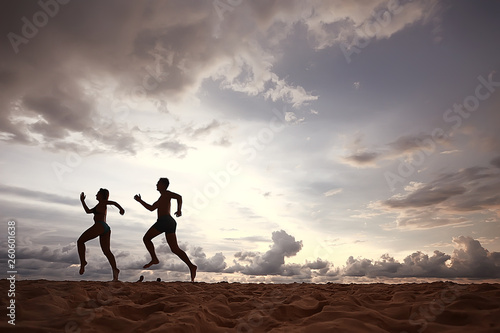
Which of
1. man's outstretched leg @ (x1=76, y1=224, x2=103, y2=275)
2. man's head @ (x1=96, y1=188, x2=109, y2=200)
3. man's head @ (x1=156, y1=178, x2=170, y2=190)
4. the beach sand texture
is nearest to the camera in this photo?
the beach sand texture

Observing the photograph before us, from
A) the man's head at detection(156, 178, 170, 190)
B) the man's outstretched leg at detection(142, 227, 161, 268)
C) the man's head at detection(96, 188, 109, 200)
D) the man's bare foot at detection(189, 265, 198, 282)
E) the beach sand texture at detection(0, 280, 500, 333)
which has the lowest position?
the man's bare foot at detection(189, 265, 198, 282)

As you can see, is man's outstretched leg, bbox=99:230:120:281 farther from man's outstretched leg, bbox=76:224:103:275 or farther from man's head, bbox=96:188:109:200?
man's head, bbox=96:188:109:200

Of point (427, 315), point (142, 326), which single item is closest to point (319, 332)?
point (427, 315)

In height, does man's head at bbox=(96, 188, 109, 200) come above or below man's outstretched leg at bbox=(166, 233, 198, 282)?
above

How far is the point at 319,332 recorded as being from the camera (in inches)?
85.9

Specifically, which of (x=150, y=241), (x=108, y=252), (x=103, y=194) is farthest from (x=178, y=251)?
(x=103, y=194)

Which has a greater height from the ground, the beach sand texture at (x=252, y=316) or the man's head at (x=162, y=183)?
the man's head at (x=162, y=183)

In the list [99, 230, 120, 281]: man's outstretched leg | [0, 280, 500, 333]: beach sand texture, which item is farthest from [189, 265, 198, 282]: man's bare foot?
[0, 280, 500, 333]: beach sand texture

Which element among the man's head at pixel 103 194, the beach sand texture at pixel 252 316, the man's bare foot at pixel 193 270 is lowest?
the man's bare foot at pixel 193 270

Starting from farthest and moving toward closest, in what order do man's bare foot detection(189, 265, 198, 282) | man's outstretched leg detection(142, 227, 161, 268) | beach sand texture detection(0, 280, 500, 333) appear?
1. man's outstretched leg detection(142, 227, 161, 268)
2. man's bare foot detection(189, 265, 198, 282)
3. beach sand texture detection(0, 280, 500, 333)

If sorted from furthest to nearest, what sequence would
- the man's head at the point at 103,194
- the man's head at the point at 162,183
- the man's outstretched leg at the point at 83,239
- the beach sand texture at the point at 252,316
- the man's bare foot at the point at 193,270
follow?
the man's head at the point at 162,183
the man's head at the point at 103,194
the man's bare foot at the point at 193,270
the man's outstretched leg at the point at 83,239
the beach sand texture at the point at 252,316

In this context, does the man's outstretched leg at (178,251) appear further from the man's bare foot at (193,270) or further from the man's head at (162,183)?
the man's head at (162,183)

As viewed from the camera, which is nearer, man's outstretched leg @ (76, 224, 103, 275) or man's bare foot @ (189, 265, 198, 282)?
man's outstretched leg @ (76, 224, 103, 275)

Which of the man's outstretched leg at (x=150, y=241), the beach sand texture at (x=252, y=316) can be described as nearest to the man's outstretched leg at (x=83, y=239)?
the man's outstretched leg at (x=150, y=241)
